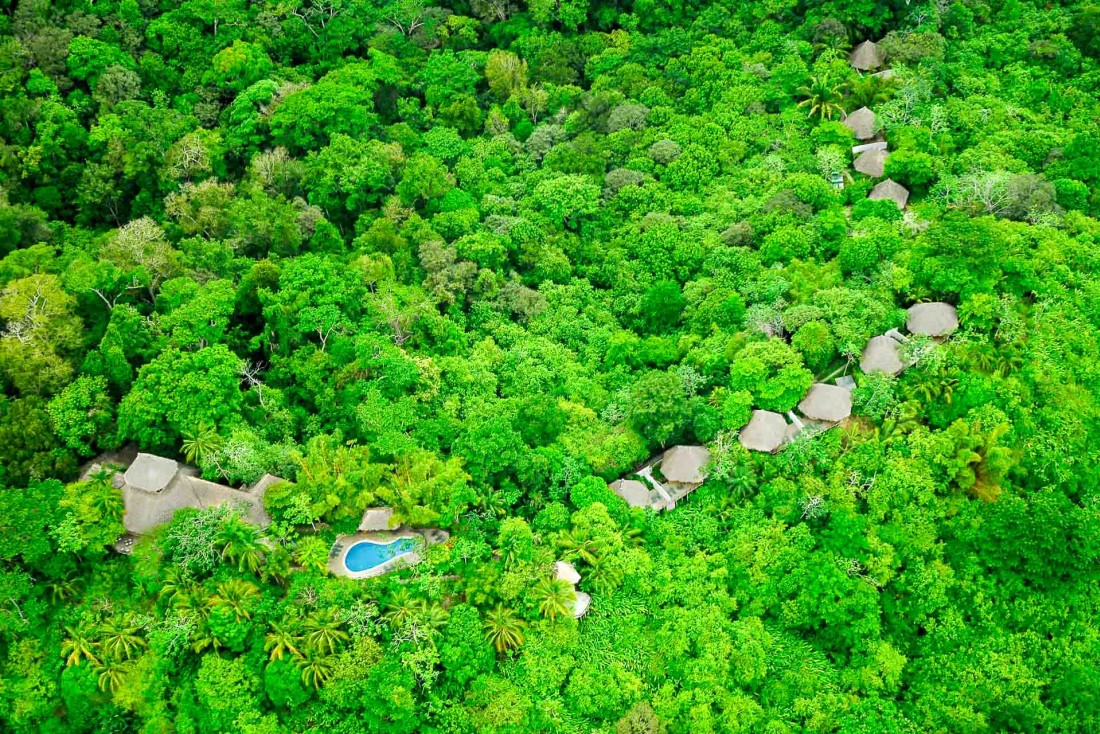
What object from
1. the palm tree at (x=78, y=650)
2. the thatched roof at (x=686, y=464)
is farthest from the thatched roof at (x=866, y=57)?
the palm tree at (x=78, y=650)

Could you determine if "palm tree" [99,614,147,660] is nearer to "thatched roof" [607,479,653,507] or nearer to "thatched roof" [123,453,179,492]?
"thatched roof" [123,453,179,492]

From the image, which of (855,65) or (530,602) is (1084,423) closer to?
(530,602)

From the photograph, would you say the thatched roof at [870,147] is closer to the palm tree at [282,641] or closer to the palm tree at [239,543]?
the palm tree at [239,543]

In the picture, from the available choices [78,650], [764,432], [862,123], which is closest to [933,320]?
[764,432]

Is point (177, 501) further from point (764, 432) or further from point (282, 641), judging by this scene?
point (764, 432)

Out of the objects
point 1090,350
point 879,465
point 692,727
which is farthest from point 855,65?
point 692,727

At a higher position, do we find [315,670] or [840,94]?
[840,94]
